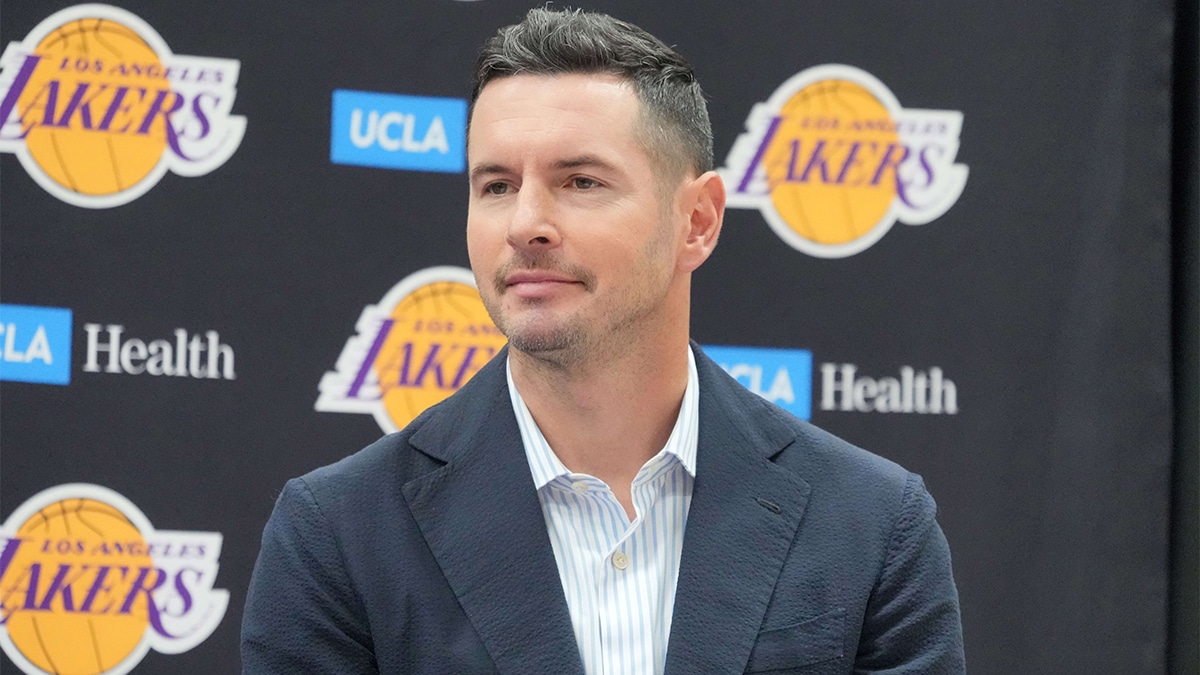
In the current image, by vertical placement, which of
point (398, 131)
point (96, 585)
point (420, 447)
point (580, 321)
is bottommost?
point (96, 585)

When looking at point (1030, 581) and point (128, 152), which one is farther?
point (1030, 581)

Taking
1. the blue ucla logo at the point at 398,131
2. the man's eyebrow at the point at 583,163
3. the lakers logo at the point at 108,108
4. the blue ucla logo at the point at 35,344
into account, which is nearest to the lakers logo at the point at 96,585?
the blue ucla logo at the point at 35,344

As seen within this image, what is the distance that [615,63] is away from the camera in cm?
160

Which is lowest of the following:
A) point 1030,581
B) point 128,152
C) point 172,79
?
point 1030,581

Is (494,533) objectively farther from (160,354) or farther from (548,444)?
(160,354)

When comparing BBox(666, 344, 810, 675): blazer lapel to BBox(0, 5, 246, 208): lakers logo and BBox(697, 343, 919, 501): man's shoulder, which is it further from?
BBox(0, 5, 246, 208): lakers logo

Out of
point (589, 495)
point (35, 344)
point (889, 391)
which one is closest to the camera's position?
point (589, 495)

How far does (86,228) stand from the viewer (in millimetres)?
2412

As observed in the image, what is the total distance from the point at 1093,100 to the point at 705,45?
858 millimetres

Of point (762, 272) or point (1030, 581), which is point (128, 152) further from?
point (1030, 581)

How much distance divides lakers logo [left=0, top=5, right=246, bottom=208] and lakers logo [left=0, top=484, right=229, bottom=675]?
0.61m

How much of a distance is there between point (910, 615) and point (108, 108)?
178 cm

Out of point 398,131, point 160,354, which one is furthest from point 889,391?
point 160,354

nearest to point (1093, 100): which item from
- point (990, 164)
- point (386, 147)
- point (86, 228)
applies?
point (990, 164)
